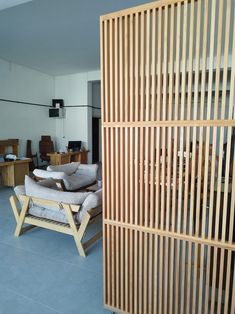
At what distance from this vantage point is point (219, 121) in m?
1.35

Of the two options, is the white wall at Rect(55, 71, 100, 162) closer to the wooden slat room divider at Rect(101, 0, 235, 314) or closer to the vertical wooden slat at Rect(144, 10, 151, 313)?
the wooden slat room divider at Rect(101, 0, 235, 314)

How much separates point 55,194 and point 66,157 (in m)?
5.10

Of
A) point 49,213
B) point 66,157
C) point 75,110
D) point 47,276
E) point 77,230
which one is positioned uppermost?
point 75,110

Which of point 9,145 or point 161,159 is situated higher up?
point 161,159

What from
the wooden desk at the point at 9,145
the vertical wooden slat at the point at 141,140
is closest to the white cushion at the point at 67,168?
the wooden desk at the point at 9,145

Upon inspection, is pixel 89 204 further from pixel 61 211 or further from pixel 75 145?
pixel 75 145

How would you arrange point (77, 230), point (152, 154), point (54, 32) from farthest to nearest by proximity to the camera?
point (54, 32), point (77, 230), point (152, 154)

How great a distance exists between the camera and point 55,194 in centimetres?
293

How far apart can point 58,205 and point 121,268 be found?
1349 mm

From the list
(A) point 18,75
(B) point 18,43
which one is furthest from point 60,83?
(B) point 18,43

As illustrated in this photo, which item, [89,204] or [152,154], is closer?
[152,154]

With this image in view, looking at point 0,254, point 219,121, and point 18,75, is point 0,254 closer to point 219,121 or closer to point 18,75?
point 219,121

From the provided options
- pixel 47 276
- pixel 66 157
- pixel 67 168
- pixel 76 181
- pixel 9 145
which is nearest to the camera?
pixel 47 276

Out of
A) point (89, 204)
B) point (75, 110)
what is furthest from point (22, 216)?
point (75, 110)
